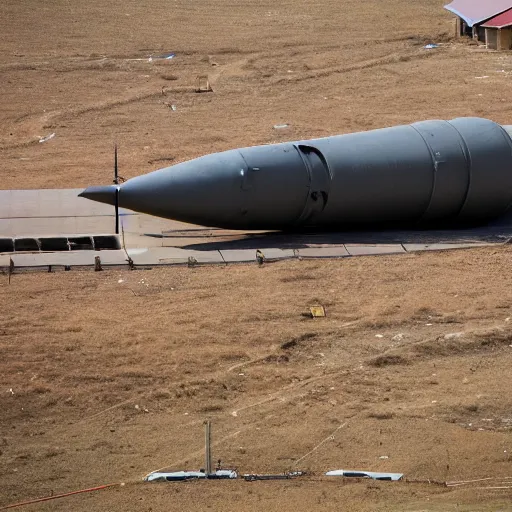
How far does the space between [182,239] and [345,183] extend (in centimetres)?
226

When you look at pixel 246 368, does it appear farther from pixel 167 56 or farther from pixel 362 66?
pixel 167 56

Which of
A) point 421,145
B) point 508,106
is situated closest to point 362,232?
point 421,145

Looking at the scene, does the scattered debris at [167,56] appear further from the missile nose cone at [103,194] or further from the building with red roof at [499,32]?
the missile nose cone at [103,194]

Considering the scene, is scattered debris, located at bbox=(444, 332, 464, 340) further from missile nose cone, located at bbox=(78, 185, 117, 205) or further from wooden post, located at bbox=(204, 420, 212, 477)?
missile nose cone, located at bbox=(78, 185, 117, 205)

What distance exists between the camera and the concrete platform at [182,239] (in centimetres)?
1462

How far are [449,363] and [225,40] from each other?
65.8ft

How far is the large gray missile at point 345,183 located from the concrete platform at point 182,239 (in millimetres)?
240

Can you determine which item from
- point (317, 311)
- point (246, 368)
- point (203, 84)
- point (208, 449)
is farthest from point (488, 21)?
point (208, 449)

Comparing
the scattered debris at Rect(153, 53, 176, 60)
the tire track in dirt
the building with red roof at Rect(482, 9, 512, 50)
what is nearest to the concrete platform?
the tire track in dirt

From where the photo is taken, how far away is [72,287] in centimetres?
1359

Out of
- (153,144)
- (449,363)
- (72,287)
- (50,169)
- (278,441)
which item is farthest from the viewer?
(153,144)

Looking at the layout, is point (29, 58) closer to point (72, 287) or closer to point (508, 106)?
point (508, 106)

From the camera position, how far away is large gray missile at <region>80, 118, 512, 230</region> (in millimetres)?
14531

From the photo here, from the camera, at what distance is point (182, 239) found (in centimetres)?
1550
